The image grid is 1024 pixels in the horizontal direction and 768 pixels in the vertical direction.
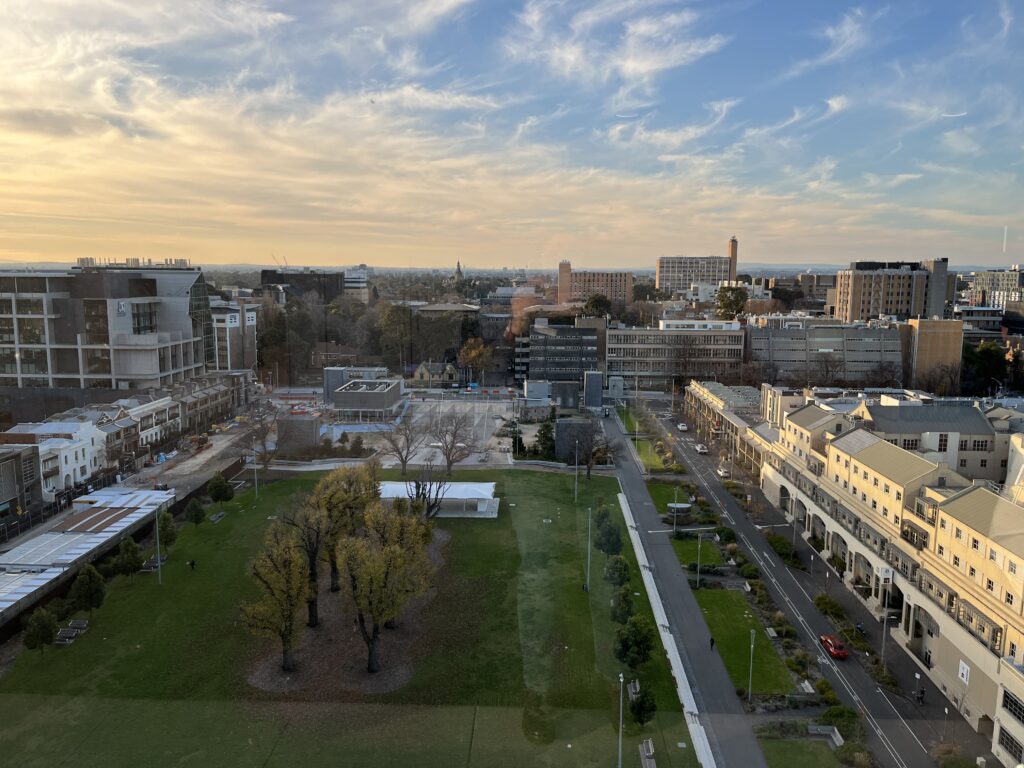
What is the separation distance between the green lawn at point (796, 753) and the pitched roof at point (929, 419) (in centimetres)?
1006

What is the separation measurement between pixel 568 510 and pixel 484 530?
2677 mm

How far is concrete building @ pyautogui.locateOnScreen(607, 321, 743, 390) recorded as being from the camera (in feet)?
132

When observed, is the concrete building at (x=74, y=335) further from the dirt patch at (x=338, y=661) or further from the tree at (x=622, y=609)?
the tree at (x=622, y=609)

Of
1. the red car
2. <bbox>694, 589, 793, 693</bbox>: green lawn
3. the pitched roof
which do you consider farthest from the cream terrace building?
<bbox>694, 589, 793, 693</bbox>: green lawn

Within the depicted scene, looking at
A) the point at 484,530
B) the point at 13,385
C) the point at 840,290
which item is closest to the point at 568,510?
the point at 484,530

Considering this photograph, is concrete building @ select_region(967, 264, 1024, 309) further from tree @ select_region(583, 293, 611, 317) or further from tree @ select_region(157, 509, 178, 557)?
tree @ select_region(157, 509, 178, 557)

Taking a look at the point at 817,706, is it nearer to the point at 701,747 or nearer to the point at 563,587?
the point at 701,747

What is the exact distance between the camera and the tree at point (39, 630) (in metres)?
11.6

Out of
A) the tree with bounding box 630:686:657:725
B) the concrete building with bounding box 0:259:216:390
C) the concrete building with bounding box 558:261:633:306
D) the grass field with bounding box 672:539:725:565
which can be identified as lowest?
the grass field with bounding box 672:539:725:565

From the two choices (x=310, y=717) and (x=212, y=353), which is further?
(x=212, y=353)

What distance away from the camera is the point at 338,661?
11805mm

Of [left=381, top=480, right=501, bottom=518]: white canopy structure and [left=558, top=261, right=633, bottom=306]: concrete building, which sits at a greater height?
[left=558, top=261, right=633, bottom=306]: concrete building

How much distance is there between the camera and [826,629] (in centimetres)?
1323

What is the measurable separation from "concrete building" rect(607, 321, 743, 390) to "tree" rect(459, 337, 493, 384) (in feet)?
23.1
